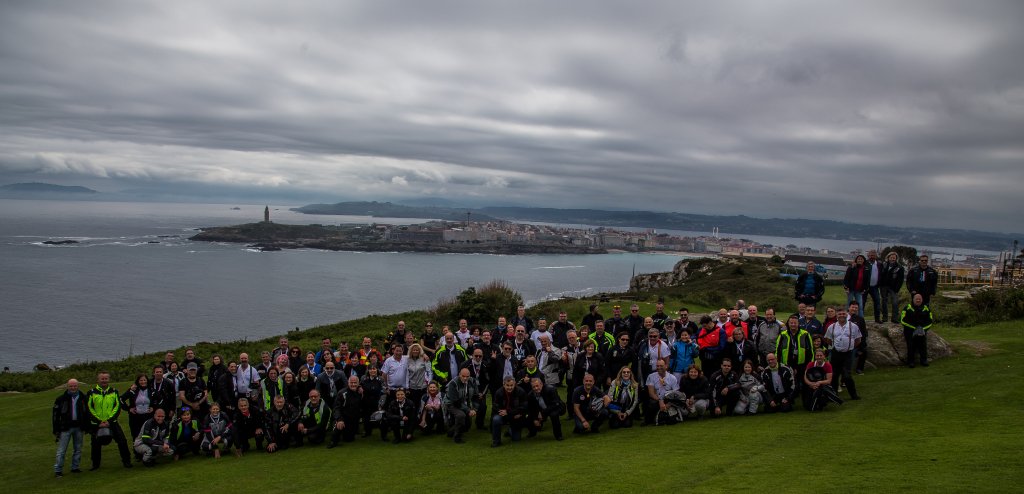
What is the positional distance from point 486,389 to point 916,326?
927 cm

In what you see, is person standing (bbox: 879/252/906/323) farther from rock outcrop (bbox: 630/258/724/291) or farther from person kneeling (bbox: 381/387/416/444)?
rock outcrop (bbox: 630/258/724/291)

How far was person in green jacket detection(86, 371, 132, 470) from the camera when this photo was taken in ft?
36.8

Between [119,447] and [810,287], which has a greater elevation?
[810,287]

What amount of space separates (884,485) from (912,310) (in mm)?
7738

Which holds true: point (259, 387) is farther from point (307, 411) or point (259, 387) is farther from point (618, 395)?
point (618, 395)

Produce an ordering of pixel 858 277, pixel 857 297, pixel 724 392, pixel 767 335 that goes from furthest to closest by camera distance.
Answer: pixel 857 297, pixel 858 277, pixel 767 335, pixel 724 392

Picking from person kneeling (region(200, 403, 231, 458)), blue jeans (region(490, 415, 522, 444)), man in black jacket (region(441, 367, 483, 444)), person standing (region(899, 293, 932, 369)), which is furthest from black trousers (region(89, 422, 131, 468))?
person standing (region(899, 293, 932, 369))

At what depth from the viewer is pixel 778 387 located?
37.8 feet

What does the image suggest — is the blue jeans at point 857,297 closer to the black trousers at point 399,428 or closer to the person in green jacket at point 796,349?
the person in green jacket at point 796,349

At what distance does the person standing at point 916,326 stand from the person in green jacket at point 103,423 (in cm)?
1569

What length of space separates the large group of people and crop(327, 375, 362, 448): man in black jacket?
3cm

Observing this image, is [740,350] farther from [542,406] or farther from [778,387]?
[542,406]

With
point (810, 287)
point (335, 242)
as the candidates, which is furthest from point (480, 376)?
point (335, 242)

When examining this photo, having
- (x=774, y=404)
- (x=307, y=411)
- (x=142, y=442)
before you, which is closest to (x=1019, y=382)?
(x=774, y=404)
